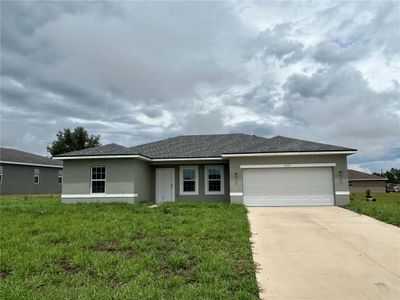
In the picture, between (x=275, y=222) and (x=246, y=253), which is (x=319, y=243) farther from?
(x=275, y=222)

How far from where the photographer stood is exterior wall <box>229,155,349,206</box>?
1730 cm

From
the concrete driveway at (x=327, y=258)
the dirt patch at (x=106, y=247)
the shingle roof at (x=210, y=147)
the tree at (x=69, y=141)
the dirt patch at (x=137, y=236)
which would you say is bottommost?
the concrete driveway at (x=327, y=258)

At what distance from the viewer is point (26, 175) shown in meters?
30.6

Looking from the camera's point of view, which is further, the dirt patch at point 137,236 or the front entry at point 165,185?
the front entry at point 165,185

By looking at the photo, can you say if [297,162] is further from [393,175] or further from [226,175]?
[393,175]

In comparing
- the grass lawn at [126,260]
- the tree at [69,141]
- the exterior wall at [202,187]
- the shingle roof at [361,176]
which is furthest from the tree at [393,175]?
the grass lawn at [126,260]

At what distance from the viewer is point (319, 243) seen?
8.62m

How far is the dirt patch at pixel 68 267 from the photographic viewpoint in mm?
6191

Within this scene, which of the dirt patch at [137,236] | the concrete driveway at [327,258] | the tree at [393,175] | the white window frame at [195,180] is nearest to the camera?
the concrete driveway at [327,258]

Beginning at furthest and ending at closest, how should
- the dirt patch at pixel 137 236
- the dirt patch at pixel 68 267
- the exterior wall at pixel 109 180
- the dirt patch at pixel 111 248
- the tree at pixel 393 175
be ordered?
the tree at pixel 393 175 → the exterior wall at pixel 109 180 → the dirt patch at pixel 137 236 → the dirt patch at pixel 111 248 → the dirt patch at pixel 68 267

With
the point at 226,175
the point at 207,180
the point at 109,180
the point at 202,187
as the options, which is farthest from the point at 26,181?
the point at 226,175

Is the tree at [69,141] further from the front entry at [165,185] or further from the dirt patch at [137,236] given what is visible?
the dirt patch at [137,236]

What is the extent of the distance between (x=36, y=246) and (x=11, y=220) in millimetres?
4468

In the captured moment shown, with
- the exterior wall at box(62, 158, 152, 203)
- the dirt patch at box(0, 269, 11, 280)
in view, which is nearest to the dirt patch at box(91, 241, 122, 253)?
the dirt patch at box(0, 269, 11, 280)
